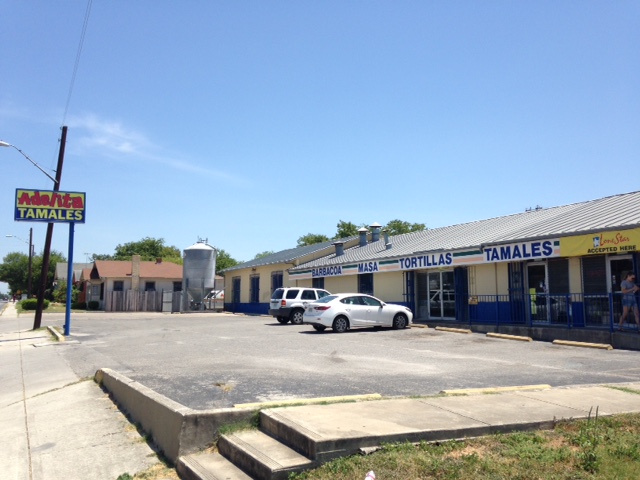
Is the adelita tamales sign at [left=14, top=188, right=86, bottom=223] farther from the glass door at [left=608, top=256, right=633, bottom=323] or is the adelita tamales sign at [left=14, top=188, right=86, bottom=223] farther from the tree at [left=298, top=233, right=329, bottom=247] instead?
the tree at [left=298, top=233, right=329, bottom=247]

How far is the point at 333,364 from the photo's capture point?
39.7 ft

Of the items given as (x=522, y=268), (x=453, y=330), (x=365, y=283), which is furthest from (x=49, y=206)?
(x=522, y=268)

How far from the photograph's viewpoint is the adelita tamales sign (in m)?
22.1

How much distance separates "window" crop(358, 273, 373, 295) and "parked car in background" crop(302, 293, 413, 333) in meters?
7.20

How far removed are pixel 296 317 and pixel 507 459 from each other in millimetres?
21808

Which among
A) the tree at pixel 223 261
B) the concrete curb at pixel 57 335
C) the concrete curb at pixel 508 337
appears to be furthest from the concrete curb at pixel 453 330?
the tree at pixel 223 261

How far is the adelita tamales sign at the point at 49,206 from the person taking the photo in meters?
22.1

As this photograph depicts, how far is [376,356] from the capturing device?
44.8 feet

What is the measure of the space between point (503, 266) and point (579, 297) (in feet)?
11.5

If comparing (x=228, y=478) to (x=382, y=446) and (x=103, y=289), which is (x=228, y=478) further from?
(x=103, y=289)

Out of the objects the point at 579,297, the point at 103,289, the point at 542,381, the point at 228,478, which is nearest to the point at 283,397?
the point at 228,478

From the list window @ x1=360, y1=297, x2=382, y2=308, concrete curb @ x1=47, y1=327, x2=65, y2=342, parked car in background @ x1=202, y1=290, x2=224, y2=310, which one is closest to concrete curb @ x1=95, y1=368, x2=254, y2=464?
window @ x1=360, y1=297, x2=382, y2=308

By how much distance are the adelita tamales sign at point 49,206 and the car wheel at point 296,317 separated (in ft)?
32.8

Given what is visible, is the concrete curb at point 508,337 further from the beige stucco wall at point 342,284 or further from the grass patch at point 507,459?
the grass patch at point 507,459
